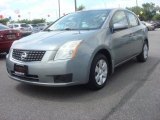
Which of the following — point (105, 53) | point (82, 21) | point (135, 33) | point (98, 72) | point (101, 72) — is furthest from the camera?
point (135, 33)

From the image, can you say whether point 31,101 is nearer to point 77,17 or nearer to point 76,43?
point 76,43

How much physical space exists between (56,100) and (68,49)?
906 mm

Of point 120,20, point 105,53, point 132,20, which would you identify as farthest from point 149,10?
point 105,53

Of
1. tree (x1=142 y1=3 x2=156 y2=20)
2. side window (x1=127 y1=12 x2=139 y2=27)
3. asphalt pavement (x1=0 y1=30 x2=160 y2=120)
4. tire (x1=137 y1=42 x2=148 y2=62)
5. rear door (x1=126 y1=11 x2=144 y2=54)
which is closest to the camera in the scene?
asphalt pavement (x1=0 y1=30 x2=160 y2=120)

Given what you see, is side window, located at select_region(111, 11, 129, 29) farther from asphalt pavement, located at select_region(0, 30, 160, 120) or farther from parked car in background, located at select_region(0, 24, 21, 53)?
parked car in background, located at select_region(0, 24, 21, 53)

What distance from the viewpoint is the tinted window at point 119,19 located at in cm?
625

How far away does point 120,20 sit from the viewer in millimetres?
6656

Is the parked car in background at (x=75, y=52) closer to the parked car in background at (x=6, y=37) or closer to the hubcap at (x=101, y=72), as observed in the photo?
the hubcap at (x=101, y=72)

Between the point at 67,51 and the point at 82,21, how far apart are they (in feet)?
4.99

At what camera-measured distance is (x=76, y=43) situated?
498cm

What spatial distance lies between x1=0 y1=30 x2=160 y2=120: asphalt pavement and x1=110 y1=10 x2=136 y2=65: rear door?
0.53m

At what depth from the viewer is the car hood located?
4.98m

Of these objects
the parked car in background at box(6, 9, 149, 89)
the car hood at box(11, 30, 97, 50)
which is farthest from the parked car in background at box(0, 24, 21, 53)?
the car hood at box(11, 30, 97, 50)

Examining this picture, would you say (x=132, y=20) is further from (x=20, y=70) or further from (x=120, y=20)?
(x=20, y=70)
